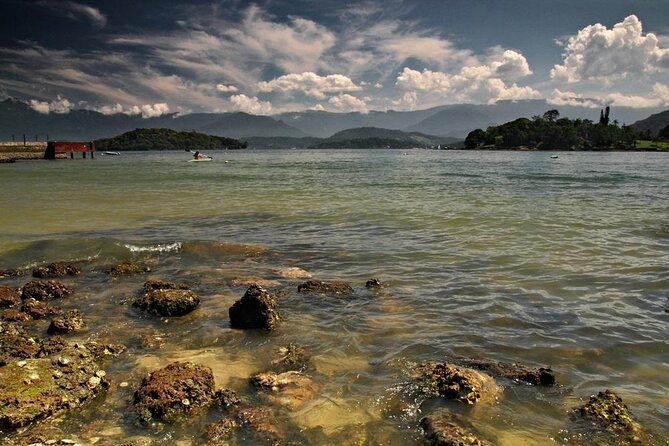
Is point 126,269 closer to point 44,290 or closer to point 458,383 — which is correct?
point 44,290

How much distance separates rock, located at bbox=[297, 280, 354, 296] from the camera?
1057 centimetres

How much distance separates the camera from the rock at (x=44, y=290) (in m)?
10.1

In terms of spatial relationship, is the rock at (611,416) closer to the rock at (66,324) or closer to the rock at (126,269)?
the rock at (66,324)

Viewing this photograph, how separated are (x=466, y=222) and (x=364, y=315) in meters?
12.6

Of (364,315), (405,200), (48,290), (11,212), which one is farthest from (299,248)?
(11,212)

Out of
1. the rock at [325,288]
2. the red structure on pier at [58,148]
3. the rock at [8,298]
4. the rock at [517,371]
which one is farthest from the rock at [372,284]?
the red structure on pier at [58,148]

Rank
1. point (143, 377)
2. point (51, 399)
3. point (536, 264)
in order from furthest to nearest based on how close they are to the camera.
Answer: point (536, 264) < point (143, 377) < point (51, 399)

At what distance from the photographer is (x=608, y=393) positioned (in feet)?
18.9

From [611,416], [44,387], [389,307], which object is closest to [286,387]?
[44,387]

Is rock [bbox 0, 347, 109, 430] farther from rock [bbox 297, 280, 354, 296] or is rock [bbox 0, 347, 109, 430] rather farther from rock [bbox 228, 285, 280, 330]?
rock [bbox 297, 280, 354, 296]

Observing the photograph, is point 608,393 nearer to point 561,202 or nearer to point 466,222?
point 466,222

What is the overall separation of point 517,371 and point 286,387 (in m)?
3.55

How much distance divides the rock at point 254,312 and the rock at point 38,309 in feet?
13.1

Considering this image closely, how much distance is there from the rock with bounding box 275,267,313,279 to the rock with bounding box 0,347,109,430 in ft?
20.2
